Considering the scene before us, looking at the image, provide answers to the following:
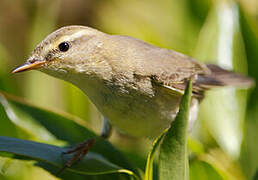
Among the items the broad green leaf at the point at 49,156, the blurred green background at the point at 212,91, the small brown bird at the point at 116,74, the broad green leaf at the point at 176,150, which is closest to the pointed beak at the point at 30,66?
the small brown bird at the point at 116,74

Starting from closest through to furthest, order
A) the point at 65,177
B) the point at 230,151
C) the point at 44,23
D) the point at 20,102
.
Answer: the point at 65,177 < the point at 20,102 < the point at 230,151 < the point at 44,23

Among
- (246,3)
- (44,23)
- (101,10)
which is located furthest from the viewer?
(101,10)

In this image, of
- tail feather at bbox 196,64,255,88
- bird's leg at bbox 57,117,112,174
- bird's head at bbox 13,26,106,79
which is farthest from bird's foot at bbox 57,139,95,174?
tail feather at bbox 196,64,255,88

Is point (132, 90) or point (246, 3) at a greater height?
point (246, 3)

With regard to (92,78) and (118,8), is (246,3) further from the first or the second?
(92,78)

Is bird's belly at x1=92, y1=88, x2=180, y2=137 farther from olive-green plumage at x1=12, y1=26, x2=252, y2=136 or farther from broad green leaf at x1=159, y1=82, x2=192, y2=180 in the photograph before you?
broad green leaf at x1=159, y1=82, x2=192, y2=180

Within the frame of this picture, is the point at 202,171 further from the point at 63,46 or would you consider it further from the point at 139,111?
the point at 63,46

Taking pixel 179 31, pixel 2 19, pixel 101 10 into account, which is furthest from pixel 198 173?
pixel 2 19
